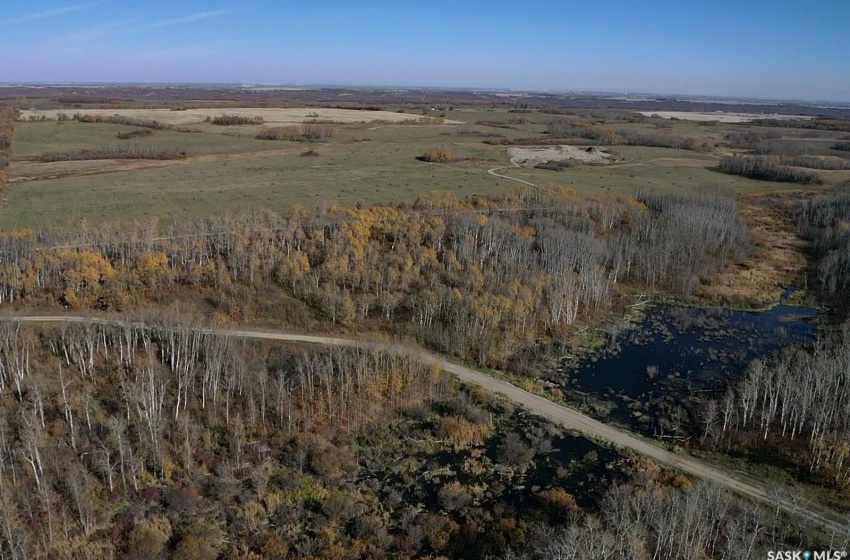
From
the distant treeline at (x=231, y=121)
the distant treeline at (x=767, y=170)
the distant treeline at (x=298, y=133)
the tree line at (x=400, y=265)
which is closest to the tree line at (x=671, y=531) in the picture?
the tree line at (x=400, y=265)

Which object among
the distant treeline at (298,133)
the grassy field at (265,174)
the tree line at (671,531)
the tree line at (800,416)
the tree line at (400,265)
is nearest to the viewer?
the tree line at (671,531)

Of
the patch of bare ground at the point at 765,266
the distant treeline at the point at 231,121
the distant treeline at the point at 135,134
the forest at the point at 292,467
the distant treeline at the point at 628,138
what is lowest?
the forest at the point at 292,467

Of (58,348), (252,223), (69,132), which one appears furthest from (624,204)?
(69,132)

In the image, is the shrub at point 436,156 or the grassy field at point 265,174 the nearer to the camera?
the grassy field at point 265,174

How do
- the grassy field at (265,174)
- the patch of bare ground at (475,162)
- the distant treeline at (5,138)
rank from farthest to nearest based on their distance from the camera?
the patch of bare ground at (475,162) < the distant treeline at (5,138) < the grassy field at (265,174)

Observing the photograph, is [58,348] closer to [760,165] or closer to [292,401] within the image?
[292,401]

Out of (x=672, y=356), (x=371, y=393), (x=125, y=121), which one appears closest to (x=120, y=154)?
(x=125, y=121)

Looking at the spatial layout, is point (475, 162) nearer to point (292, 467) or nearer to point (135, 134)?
point (135, 134)

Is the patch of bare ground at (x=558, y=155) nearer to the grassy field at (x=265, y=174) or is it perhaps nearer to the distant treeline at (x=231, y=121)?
the grassy field at (x=265, y=174)

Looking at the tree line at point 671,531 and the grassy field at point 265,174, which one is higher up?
the grassy field at point 265,174
